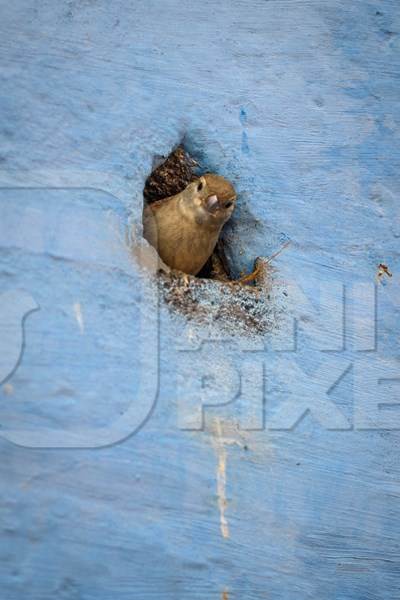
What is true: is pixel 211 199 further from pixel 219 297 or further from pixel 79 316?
pixel 79 316

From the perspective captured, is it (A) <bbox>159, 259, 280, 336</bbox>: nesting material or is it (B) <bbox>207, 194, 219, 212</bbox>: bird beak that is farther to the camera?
(B) <bbox>207, 194, 219, 212</bbox>: bird beak

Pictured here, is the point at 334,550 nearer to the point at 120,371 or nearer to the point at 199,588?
the point at 199,588

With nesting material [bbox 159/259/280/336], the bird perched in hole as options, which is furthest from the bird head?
nesting material [bbox 159/259/280/336]

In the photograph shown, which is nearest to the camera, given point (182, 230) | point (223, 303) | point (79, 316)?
point (79, 316)

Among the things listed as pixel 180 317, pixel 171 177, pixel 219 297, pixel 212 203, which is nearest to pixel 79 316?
pixel 180 317

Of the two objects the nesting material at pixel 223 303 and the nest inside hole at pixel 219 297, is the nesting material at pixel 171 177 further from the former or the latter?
the nesting material at pixel 223 303

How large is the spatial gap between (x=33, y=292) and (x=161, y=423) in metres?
0.52

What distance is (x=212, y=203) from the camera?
292 cm

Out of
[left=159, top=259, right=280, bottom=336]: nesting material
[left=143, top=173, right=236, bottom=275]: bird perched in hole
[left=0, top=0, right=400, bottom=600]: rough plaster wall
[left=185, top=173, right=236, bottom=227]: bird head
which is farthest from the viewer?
[left=143, top=173, right=236, bottom=275]: bird perched in hole

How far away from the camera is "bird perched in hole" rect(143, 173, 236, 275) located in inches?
120

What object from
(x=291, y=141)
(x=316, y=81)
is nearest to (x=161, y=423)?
(x=291, y=141)

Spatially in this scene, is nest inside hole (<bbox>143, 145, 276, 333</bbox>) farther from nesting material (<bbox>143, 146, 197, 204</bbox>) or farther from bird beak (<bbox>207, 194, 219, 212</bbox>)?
bird beak (<bbox>207, 194, 219, 212</bbox>)

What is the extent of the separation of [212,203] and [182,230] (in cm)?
21

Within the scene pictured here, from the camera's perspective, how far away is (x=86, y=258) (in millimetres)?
2656
